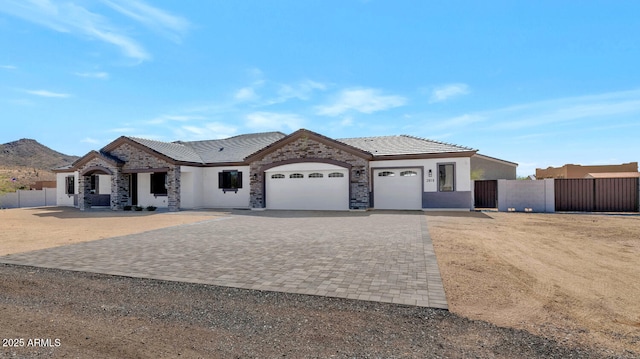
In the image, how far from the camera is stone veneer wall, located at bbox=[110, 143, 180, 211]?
23422 mm

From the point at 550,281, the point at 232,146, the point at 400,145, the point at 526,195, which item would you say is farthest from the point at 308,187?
the point at 550,281

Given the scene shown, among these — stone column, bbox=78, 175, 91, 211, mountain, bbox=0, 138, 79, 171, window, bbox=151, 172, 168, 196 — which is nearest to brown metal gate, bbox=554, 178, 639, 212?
window, bbox=151, 172, 168, 196

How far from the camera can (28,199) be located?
3059 cm

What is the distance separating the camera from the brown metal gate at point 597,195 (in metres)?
18.9

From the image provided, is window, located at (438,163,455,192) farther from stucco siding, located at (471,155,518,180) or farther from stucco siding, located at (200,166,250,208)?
stucco siding, located at (200,166,250,208)

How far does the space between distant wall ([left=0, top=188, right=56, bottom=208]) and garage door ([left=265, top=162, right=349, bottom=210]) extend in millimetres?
23488

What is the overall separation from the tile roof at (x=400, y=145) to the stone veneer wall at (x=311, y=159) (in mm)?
A: 1696

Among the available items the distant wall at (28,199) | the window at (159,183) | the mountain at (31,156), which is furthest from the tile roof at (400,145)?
the mountain at (31,156)

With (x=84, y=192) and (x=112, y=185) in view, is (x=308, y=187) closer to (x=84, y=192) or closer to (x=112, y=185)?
(x=112, y=185)

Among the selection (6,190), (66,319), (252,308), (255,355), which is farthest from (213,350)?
(6,190)

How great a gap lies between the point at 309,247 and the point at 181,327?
532cm

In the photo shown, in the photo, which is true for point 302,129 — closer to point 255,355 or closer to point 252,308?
point 252,308

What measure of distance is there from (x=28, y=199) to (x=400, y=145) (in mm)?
33367

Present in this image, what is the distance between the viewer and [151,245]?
10.1 meters
